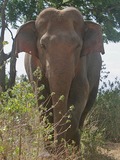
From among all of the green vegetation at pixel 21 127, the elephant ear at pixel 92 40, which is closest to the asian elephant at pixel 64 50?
the elephant ear at pixel 92 40

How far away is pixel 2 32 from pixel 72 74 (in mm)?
9302

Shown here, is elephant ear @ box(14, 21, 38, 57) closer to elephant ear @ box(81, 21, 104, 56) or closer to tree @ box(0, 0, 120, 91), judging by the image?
elephant ear @ box(81, 21, 104, 56)

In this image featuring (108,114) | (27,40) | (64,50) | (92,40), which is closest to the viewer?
(64,50)

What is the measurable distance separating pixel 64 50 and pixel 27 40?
3.15ft

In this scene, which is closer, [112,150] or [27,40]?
[27,40]

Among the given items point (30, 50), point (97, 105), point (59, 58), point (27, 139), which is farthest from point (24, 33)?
point (97, 105)

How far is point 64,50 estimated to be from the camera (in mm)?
5949

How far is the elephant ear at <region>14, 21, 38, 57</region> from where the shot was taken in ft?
22.0

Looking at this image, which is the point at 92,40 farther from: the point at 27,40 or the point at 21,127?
the point at 21,127

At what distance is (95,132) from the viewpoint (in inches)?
317

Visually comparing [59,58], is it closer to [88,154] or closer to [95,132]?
[88,154]

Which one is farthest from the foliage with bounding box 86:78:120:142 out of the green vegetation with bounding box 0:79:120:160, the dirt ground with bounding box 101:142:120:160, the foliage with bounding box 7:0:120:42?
the green vegetation with bounding box 0:79:120:160

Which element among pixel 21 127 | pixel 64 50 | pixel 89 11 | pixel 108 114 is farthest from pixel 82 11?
pixel 21 127

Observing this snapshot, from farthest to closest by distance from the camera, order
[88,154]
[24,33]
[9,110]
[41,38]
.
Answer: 1. [88,154]
2. [24,33]
3. [41,38]
4. [9,110]
